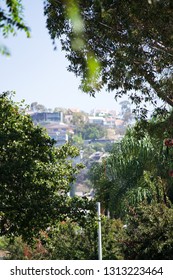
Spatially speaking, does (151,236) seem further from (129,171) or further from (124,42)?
(129,171)

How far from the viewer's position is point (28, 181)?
57.6 ft

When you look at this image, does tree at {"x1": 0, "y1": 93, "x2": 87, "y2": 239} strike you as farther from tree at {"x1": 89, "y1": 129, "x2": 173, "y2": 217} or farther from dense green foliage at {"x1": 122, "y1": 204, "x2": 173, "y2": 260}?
tree at {"x1": 89, "y1": 129, "x2": 173, "y2": 217}

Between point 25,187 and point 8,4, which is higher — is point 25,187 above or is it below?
below

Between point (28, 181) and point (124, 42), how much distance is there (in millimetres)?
5733

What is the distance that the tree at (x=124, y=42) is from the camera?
1248 cm

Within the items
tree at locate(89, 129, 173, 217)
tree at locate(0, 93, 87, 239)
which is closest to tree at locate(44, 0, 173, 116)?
tree at locate(0, 93, 87, 239)

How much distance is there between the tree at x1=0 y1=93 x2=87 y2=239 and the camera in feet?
57.0

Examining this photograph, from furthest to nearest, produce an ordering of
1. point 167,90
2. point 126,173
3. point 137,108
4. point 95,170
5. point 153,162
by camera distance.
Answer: point 95,170 < point 126,173 < point 153,162 < point 137,108 < point 167,90

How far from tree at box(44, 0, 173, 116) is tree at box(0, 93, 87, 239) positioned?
3541 millimetres

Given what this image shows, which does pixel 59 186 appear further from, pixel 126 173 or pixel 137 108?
pixel 126 173

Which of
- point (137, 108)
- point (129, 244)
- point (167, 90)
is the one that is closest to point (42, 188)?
point (129, 244)

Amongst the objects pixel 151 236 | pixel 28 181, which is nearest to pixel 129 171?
pixel 28 181

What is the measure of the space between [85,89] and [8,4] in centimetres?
1079

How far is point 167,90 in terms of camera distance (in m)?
13.6
